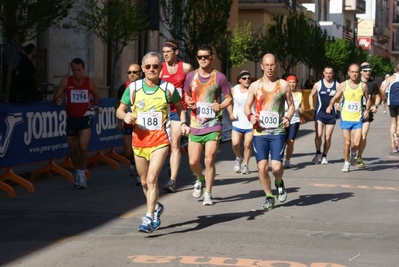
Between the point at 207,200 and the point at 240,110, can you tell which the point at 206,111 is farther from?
the point at 240,110

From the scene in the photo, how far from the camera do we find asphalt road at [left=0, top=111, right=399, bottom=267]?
8492mm

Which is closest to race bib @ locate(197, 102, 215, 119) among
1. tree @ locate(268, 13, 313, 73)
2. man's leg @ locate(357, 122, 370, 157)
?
man's leg @ locate(357, 122, 370, 157)

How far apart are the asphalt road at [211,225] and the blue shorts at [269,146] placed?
2.14ft

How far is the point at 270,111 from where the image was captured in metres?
11.7

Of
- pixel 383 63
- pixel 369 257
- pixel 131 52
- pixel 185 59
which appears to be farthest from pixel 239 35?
pixel 383 63

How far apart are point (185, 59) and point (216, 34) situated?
3.48 m

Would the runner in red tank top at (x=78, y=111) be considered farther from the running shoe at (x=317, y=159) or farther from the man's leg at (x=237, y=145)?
the running shoe at (x=317, y=159)

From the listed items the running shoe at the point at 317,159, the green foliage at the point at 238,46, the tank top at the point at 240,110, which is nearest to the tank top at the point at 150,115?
the tank top at the point at 240,110

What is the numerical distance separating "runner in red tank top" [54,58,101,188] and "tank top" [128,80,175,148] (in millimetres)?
4363

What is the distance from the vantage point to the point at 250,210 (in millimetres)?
11680

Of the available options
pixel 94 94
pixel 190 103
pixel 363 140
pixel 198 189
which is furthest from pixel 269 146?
pixel 363 140

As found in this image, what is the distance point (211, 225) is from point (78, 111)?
14.6 feet

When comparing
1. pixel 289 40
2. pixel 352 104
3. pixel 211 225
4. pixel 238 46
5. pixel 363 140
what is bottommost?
pixel 211 225

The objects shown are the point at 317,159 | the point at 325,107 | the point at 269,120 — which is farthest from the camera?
the point at 317,159
